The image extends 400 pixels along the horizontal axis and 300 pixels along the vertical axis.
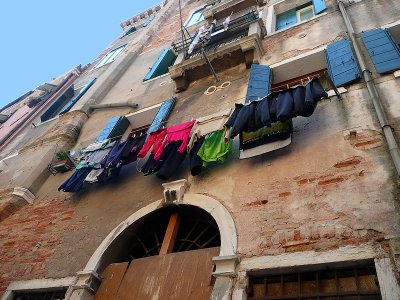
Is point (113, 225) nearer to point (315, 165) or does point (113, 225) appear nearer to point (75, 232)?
point (75, 232)

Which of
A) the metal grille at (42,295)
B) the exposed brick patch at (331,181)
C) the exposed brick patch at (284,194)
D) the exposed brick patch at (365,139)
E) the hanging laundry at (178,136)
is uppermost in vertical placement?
the hanging laundry at (178,136)

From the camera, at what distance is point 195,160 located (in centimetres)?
526

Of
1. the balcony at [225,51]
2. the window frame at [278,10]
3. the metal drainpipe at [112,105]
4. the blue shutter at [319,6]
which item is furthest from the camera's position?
the window frame at [278,10]

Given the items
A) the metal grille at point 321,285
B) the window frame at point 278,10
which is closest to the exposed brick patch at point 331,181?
the metal grille at point 321,285

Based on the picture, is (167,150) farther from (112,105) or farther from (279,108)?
(112,105)

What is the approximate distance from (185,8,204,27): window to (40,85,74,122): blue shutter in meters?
5.76

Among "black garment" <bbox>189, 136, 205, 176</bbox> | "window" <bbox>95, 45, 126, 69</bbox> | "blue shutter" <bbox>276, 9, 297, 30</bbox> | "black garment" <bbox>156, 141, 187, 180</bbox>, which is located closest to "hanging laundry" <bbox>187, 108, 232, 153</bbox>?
"black garment" <bbox>189, 136, 205, 176</bbox>

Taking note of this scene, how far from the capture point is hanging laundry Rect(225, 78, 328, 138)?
15.0ft

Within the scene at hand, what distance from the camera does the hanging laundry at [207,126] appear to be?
5594 millimetres

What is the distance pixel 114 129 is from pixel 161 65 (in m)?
3.74

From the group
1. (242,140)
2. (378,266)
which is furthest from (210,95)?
(378,266)

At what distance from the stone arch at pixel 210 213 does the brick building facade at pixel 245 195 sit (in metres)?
0.02

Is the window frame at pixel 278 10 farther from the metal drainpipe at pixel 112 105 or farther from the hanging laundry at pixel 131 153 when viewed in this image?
the hanging laundry at pixel 131 153

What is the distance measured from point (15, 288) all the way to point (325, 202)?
503cm
